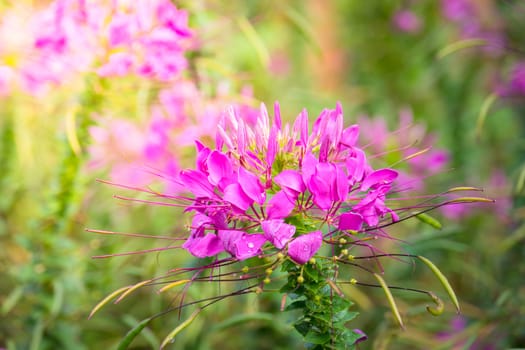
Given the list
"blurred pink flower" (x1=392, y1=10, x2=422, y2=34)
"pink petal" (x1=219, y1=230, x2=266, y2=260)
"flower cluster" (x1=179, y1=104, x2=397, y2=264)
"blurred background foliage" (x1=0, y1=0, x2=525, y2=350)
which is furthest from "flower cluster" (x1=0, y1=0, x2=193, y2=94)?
"blurred pink flower" (x1=392, y1=10, x2=422, y2=34)

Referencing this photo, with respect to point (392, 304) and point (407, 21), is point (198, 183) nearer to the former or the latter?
point (392, 304)

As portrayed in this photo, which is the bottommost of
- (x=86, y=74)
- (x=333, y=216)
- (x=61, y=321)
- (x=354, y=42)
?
(x=61, y=321)

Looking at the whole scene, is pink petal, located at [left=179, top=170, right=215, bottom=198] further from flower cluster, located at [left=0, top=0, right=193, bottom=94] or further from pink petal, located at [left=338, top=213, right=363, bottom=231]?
flower cluster, located at [left=0, top=0, right=193, bottom=94]

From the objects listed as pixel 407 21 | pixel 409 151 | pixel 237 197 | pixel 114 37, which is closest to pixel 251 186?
pixel 237 197

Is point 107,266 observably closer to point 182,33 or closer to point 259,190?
point 182,33

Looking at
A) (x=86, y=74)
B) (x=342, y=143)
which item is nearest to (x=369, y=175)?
(x=342, y=143)

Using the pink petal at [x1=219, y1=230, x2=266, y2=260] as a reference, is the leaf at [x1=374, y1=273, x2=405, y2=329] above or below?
below
